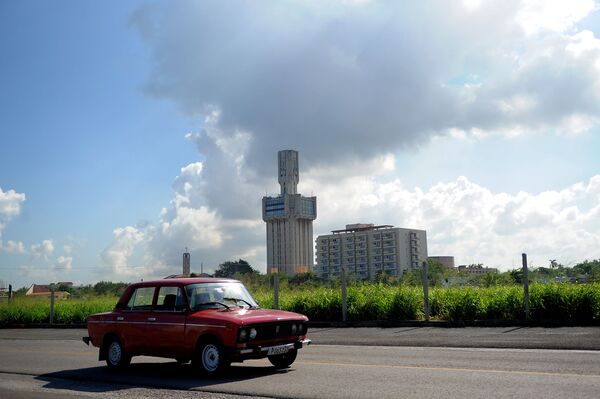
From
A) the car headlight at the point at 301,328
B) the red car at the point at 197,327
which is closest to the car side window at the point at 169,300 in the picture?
the red car at the point at 197,327

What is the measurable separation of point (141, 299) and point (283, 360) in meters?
3.03

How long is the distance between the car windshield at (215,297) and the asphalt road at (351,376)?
1201 mm

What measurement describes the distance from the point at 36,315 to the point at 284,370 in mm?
25620

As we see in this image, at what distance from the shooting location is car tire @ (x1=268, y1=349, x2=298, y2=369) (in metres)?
11.2

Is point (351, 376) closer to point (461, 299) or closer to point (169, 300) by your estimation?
point (169, 300)

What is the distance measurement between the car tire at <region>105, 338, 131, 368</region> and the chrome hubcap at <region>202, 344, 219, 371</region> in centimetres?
226

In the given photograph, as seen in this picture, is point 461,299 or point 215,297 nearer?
point 215,297

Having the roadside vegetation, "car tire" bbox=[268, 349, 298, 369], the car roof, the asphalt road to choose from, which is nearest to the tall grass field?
the roadside vegetation

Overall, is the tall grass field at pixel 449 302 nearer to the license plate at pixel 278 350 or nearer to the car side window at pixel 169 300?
the license plate at pixel 278 350

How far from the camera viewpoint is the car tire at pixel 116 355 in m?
11.8

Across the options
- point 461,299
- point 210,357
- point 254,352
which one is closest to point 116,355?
point 210,357

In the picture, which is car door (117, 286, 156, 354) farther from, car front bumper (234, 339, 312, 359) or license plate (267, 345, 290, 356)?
license plate (267, 345, 290, 356)

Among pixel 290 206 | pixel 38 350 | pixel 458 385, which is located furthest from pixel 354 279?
pixel 290 206

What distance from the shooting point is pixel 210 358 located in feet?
33.8
